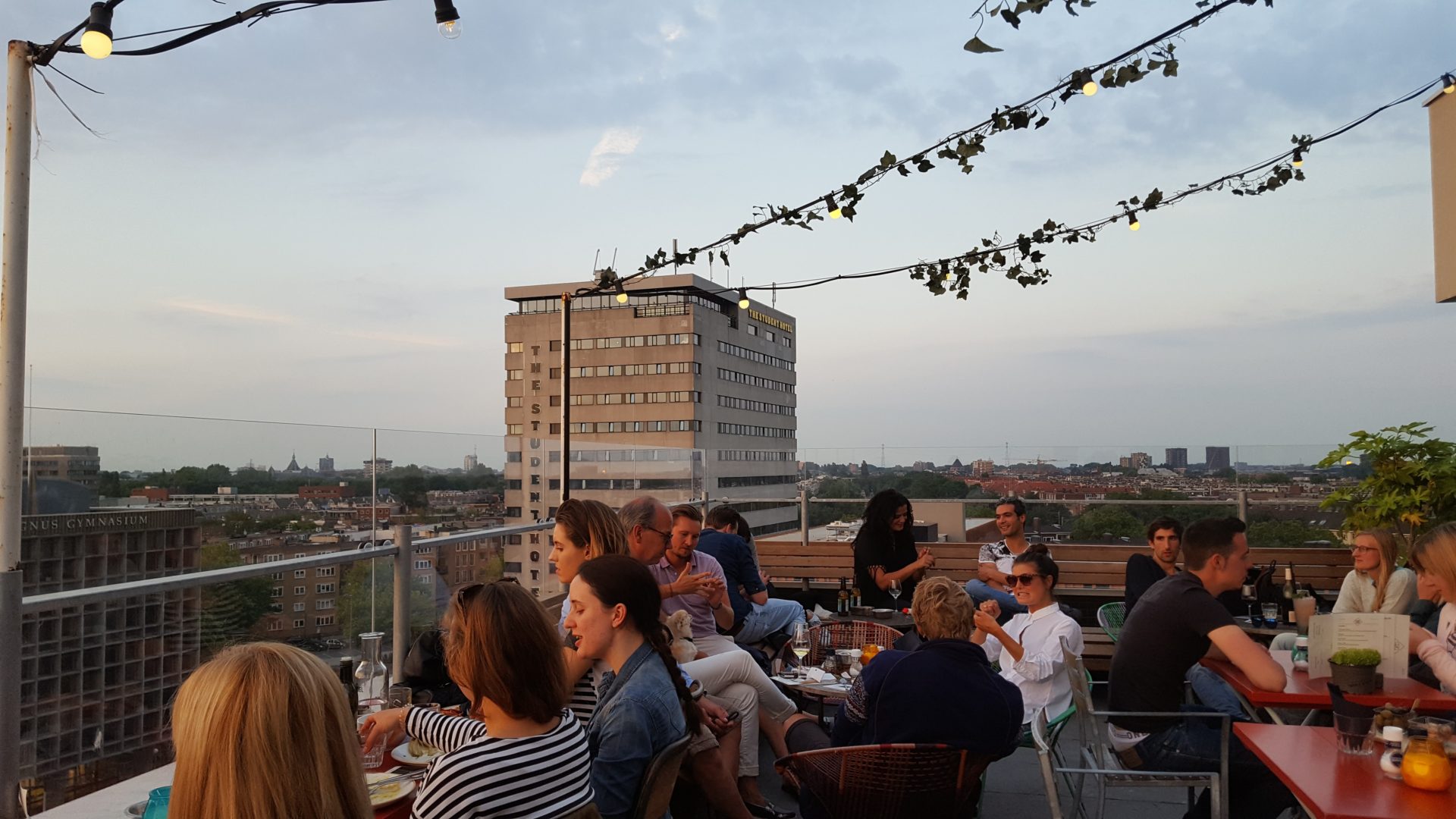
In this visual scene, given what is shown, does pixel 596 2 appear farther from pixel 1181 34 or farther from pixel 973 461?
pixel 973 461

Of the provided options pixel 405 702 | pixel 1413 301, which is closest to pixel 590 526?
pixel 405 702

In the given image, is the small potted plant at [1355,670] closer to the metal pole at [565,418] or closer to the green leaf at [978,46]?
the green leaf at [978,46]

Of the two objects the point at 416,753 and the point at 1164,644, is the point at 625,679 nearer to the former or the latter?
the point at 416,753

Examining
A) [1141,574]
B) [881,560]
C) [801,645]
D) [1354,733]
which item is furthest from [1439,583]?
[881,560]

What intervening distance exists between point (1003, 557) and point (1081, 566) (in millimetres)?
1775

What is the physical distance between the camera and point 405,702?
9.51 ft

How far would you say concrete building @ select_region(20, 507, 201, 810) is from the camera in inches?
115

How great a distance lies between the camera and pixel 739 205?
21.1 ft

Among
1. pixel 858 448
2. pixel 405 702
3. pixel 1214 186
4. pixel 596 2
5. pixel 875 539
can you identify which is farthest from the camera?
pixel 858 448

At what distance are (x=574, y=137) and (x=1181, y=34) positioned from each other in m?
7.29

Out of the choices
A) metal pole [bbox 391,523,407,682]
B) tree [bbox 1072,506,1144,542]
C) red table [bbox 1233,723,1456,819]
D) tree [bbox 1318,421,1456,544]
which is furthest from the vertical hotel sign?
metal pole [bbox 391,523,407,682]

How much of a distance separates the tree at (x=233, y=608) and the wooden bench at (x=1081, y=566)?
218 inches

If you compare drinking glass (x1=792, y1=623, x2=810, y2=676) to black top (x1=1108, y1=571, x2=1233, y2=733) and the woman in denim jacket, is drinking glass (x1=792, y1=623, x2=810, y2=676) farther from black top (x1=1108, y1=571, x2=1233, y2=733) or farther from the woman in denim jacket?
the woman in denim jacket

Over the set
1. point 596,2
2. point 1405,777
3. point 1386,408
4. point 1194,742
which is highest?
point 596,2
